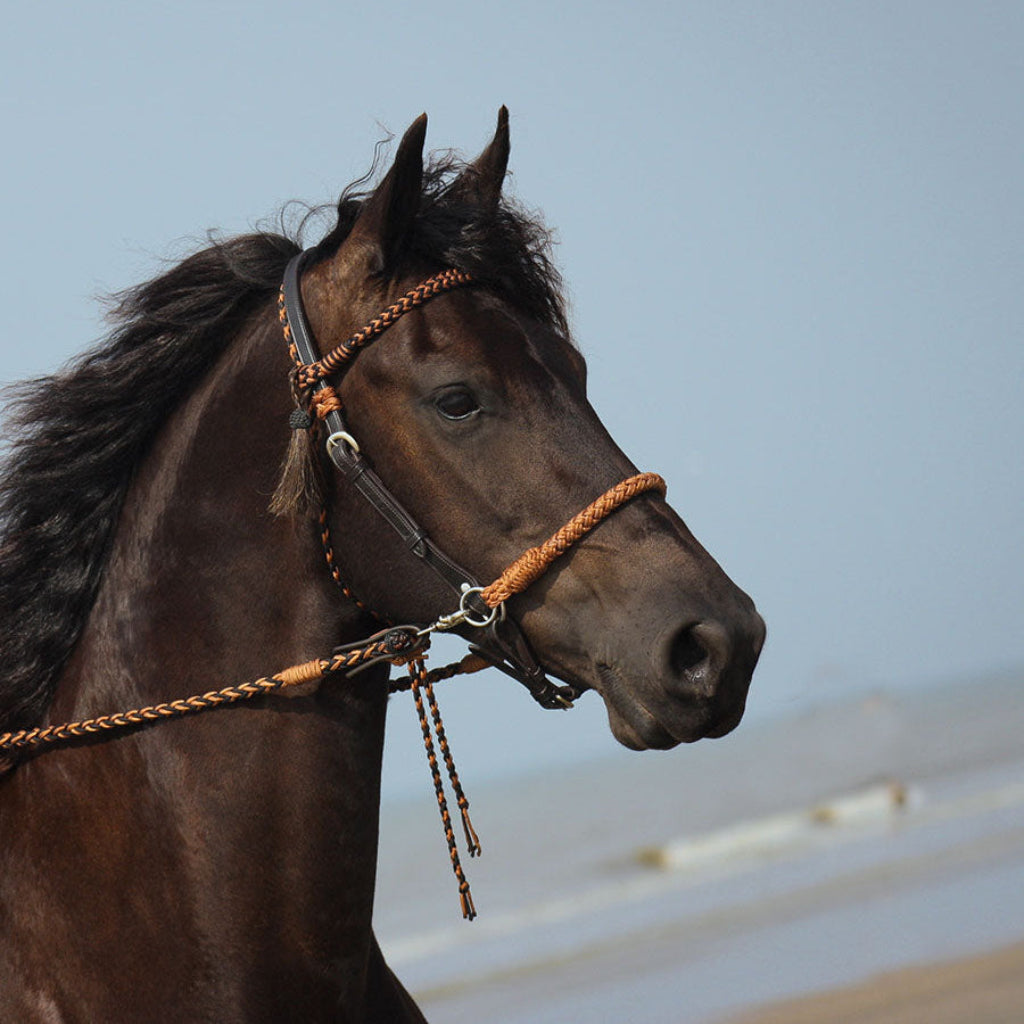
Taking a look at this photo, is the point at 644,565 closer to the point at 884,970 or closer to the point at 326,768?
the point at 326,768

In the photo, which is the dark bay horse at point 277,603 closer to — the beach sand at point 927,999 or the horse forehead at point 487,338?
the horse forehead at point 487,338

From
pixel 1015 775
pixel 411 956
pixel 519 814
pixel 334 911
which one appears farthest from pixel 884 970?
pixel 519 814

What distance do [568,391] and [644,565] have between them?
1.28ft

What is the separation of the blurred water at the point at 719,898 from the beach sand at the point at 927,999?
1.03 feet

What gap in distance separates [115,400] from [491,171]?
3.13 ft

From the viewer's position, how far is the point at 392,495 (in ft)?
8.28

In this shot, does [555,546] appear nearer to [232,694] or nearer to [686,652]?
[686,652]

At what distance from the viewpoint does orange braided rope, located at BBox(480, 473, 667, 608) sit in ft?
7.90

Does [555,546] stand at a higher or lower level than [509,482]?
lower

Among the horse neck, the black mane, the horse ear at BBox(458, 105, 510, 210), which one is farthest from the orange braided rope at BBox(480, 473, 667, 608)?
the horse ear at BBox(458, 105, 510, 210)

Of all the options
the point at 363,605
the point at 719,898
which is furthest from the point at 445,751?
the point at 719,898

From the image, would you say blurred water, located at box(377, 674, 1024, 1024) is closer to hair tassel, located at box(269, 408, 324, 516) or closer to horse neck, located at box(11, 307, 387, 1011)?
horse neck, located at box(11, 307, 387, 1011)

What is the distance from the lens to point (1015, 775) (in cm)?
2147

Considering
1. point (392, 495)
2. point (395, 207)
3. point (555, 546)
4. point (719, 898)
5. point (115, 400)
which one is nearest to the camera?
point (555, 546)
